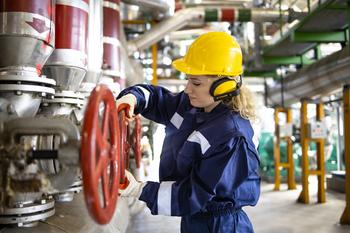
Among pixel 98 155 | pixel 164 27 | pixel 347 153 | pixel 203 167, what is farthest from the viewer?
pixel 164 27

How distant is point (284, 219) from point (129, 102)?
299 cm

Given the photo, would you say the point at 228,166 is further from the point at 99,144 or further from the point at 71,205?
the point at 71,205

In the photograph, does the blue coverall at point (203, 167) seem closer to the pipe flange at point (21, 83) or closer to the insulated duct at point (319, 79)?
the pipe flange at point (21, 83)

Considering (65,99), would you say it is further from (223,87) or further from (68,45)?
(223,87)

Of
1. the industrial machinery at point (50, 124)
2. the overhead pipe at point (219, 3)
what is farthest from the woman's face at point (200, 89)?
the overhead pipe at point (219, 3)

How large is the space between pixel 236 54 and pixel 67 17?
2.74ft

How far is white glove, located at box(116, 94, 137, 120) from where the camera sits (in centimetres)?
138

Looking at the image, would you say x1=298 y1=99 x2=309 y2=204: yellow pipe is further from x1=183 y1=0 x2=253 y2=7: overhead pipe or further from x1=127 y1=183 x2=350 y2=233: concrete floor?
x1=183 y1=0 x2=253 y2=7: overhead pipe

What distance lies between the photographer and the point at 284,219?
386cm

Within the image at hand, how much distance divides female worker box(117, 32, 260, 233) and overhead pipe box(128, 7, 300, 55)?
2.97 metres

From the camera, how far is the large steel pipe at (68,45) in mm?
1734

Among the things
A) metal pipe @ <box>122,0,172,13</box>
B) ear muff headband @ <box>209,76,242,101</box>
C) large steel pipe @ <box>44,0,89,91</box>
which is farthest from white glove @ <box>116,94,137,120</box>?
metal pipe @ <box>122,0,172,13</box>

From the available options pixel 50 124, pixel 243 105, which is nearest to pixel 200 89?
pixel 243 105

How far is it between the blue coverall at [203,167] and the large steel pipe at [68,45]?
35cm
